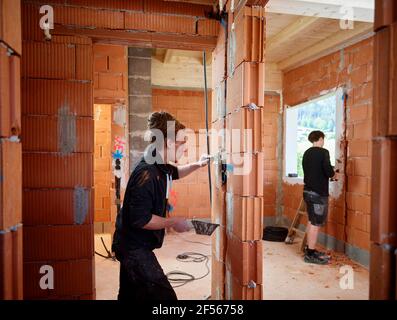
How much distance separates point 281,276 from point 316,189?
1095mm

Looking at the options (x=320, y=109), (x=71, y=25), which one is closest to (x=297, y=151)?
(x=320, y=109)

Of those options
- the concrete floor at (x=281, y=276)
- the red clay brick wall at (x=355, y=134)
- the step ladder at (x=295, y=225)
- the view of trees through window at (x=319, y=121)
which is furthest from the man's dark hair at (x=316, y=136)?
the concrete floor at (x=281, y=276)

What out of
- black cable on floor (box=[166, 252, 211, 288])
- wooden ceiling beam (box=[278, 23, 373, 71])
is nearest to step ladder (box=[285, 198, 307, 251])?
black cable on floor (box=[166, 252, 211, 288])

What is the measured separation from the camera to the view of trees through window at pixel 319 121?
4.34m

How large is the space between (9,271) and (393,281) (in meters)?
1.11

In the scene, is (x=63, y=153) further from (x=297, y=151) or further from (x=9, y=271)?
(x=297, y=151)

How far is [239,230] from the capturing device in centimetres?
178

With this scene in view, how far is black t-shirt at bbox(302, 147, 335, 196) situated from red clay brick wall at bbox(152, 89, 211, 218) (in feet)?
6.50

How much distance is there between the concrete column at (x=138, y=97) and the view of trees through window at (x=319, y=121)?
2.47 metres

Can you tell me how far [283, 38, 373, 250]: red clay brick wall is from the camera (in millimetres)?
3422

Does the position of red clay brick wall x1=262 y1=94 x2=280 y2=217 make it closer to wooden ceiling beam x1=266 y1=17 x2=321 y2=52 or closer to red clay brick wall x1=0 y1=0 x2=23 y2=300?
wooden ceiling beam x1=266 y1=17 x2=321 y2=52

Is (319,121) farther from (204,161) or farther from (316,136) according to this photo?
(204,161)

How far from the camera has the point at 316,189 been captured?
Answer: 11.9 feet

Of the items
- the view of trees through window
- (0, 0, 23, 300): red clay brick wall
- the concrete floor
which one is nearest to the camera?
(0, 0, 23, 300): red clay brick wall
